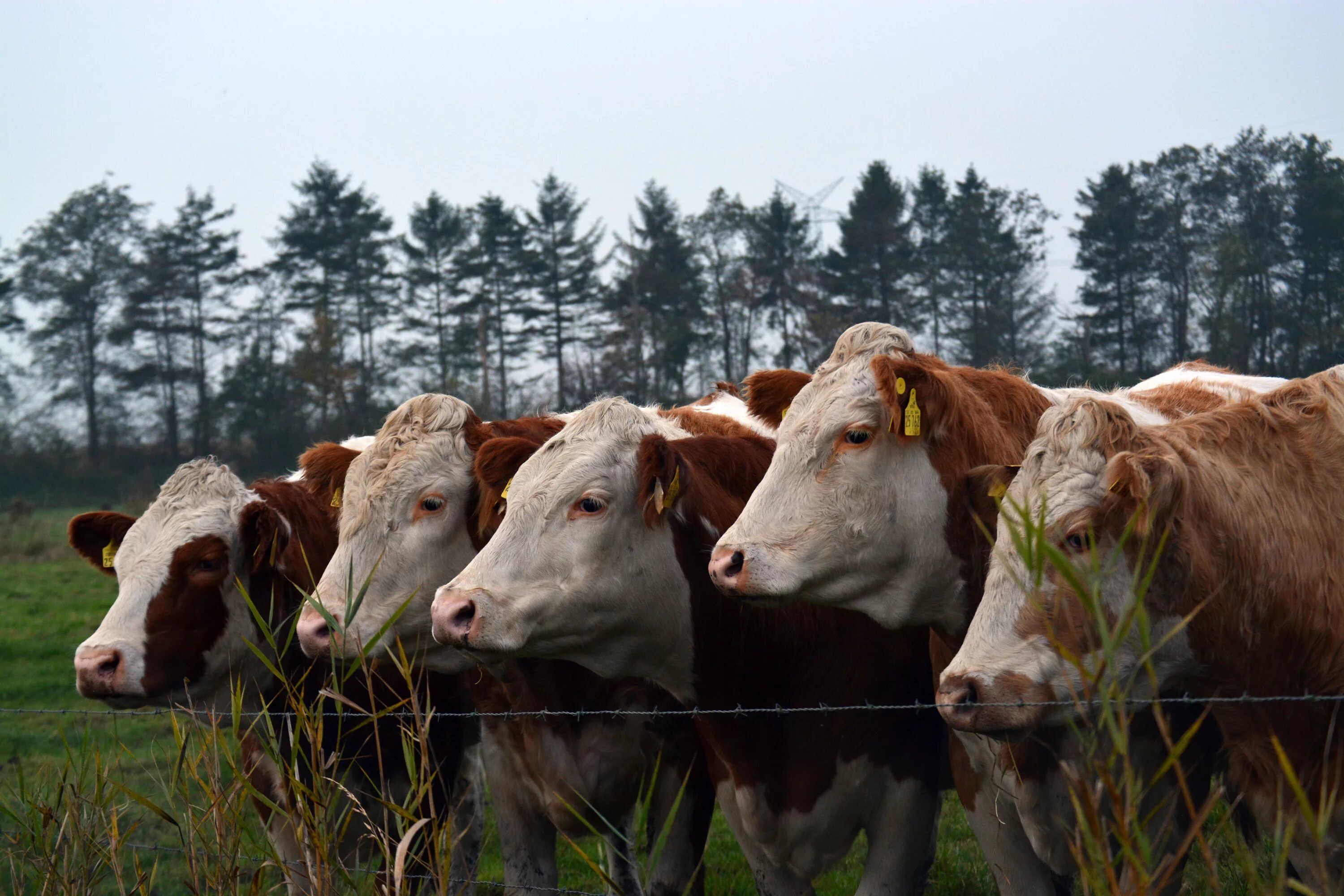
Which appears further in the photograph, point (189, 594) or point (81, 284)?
point (81, 284)

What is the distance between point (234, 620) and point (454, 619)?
159cm

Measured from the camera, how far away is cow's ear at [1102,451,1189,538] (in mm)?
2936

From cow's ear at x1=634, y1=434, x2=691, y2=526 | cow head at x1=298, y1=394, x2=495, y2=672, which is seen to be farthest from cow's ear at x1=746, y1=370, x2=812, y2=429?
cow head at x1=298, y1=394, x2=495, y2=672

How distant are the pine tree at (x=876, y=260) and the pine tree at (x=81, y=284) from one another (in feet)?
75.6

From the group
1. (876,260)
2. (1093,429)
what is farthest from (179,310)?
(1093,429)

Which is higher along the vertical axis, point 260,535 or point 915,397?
point 915,397

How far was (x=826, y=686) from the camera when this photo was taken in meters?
4.32

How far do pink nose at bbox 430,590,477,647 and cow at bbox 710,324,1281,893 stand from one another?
0.81 meters

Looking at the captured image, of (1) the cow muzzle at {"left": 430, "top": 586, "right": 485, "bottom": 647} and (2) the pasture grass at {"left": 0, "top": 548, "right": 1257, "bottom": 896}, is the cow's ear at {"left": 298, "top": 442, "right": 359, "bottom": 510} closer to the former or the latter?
(2) the pasture grass at {"left": 0, "top": 548, "right": 1257, "bottom": 896}

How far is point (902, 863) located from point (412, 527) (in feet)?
7.29

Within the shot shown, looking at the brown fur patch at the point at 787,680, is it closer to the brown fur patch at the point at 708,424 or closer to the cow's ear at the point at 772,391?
the cow's ear at the point at 772,391

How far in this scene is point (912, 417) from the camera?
375 centimetres

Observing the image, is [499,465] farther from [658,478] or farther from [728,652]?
[728,652]

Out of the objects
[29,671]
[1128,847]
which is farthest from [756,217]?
[1128,847]
